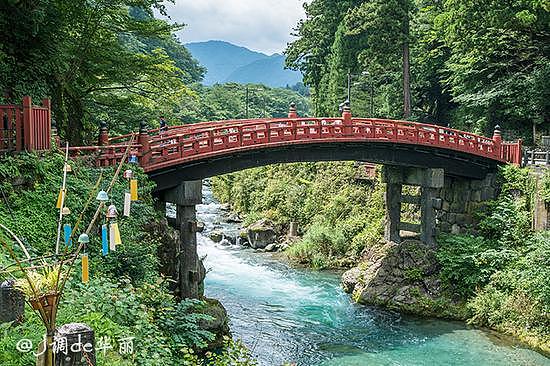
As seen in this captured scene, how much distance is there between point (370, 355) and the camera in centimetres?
1770

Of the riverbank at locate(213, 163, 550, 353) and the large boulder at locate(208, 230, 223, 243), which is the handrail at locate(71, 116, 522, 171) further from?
the large boulder at locate(208, 230, 223, 243)

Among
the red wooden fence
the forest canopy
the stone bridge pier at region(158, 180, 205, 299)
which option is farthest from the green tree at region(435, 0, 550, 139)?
the red wooden fence

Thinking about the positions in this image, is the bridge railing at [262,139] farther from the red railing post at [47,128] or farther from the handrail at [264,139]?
the red railing post at [47,128]

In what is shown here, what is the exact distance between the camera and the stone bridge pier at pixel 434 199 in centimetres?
2453

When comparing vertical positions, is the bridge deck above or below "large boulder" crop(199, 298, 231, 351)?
above

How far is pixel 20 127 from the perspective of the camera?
12.9 metres

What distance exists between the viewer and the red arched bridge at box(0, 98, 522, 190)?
1618 cm

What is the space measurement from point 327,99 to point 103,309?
40.6m

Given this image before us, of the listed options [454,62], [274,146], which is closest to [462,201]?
[274,146]

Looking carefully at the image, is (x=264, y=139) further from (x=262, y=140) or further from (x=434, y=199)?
(x=434, y=199)

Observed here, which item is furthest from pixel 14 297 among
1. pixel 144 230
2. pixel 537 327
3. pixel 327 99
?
pixel 327 99

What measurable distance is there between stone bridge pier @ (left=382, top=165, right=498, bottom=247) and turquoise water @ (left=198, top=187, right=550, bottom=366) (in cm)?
433

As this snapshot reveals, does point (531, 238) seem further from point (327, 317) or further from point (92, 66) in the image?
point (92, 66)

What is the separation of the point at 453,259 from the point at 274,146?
881cm
